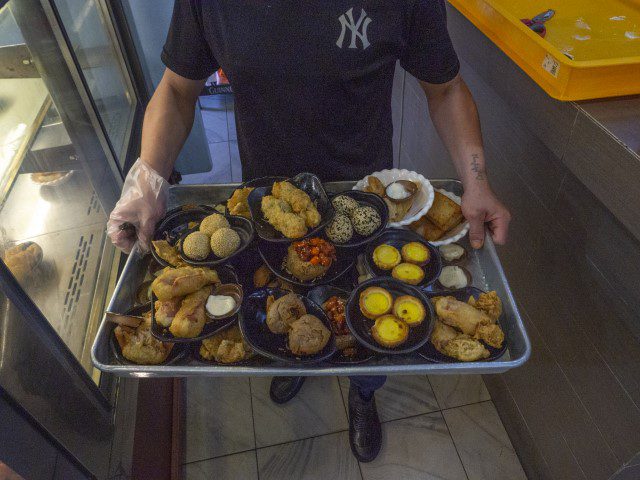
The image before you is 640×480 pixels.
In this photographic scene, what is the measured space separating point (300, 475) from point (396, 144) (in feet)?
7.93

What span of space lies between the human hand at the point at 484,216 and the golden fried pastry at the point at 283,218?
0.55 meters

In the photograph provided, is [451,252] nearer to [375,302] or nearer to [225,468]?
[375,302]

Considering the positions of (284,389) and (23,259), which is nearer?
Result: (23,259)

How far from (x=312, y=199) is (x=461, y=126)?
0.62m

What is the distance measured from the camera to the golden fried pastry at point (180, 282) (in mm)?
1166

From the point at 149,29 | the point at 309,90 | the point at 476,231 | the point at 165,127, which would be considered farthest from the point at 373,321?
the point at 149,29

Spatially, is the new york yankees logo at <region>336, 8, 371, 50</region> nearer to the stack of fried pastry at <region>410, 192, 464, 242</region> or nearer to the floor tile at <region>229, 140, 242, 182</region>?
the stack of fried pastry at <region>410, 192, 464, 242</region>

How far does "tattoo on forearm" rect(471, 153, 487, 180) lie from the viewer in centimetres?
145

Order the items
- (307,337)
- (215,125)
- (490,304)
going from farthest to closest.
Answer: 1. (215,125)
2. (490,304)
3. (307,337)

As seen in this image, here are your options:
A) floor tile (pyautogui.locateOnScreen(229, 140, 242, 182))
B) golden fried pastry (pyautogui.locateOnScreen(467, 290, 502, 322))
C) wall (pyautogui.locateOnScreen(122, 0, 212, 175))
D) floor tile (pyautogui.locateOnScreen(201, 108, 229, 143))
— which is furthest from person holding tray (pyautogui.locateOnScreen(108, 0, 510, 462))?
floor tile (pyautogui.locateOnScreen(201, 108, 229, 143))

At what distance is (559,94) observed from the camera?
4.48ft

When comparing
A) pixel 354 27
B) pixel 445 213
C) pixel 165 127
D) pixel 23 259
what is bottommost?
pixel 23 259

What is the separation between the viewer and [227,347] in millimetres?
1144

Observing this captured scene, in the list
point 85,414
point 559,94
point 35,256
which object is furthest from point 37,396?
point 559,94
